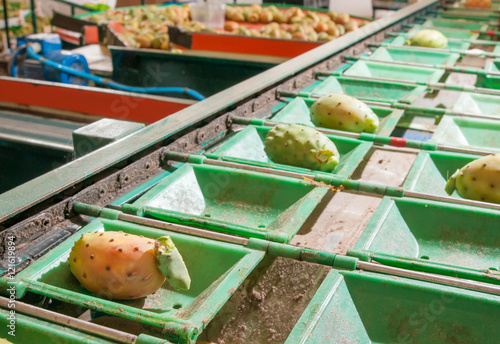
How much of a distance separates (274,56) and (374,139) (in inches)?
120

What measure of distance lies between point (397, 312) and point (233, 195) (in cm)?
59

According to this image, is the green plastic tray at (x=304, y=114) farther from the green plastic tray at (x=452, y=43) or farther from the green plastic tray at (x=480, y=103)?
the green plastic tray at (x=452, y=43)

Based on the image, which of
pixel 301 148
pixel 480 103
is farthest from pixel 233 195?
pixel 480 103

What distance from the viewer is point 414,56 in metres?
3.00

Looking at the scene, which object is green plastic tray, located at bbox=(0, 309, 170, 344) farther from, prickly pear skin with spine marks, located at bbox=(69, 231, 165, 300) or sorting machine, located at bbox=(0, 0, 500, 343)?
prickly pear skin with spine marks, located at bbox=(69, 231, 165, 300)

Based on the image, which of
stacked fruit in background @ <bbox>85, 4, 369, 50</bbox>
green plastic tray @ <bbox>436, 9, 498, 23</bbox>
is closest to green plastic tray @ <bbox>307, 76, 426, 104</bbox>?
stacked fruit in background @ <bbox>85, 4, 369, 50</bbox>

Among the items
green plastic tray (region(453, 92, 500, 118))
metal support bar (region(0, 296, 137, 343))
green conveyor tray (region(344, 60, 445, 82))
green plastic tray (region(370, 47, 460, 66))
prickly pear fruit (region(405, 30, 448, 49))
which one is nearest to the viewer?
metal support bar (region(0, 296, 137, 343))

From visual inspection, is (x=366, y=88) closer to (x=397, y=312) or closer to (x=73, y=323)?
(x=397, y=312)

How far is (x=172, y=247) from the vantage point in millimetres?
953

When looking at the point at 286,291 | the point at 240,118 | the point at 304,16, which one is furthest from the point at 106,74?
the point at 286,291

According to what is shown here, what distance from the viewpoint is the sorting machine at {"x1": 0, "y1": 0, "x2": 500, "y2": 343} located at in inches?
36.9

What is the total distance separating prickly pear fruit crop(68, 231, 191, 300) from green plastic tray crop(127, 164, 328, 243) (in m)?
0.25

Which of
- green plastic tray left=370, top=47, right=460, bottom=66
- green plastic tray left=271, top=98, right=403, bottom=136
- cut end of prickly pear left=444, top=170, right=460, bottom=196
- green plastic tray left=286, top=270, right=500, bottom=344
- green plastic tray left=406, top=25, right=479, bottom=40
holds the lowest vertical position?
green plastic tray left=286, top=270, right=500, bottom=344

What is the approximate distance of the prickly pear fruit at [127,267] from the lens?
946 millimetres
